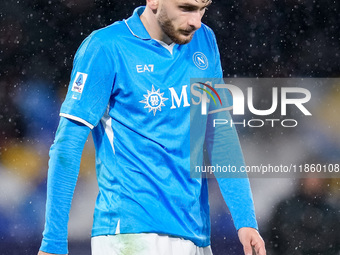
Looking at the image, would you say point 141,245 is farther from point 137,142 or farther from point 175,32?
point 175,32

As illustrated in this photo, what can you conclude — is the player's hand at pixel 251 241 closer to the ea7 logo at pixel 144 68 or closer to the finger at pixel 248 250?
the finger at pixel 248 250

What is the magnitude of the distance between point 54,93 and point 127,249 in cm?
436

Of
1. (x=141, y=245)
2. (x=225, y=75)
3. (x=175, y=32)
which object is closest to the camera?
(x=141, y=245)

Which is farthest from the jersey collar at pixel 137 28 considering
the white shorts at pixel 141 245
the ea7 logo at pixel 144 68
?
the white shorts at pixel 141 245

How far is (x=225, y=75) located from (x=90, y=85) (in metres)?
4.21

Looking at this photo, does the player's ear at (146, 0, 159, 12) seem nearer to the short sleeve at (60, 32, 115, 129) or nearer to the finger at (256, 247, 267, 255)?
the short sleeve at (60, 32, 115, 129)

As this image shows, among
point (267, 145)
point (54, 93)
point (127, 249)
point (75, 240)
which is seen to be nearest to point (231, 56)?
→ point (267, 145)

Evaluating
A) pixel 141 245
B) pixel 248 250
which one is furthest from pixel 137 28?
pixel 248 250

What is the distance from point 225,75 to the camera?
20.3ft

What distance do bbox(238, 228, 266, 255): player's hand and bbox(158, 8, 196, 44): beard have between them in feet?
2.23

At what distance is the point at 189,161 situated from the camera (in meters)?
2.14

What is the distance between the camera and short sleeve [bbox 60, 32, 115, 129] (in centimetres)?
204

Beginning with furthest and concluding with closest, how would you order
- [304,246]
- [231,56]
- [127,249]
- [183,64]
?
1. [304,246]
2. [231,56]
3. [183,64]
4. [127,249]

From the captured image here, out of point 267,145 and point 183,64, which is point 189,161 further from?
point 267,145
